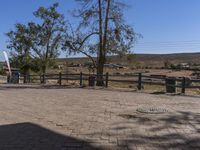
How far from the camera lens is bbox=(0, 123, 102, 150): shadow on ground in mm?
6805


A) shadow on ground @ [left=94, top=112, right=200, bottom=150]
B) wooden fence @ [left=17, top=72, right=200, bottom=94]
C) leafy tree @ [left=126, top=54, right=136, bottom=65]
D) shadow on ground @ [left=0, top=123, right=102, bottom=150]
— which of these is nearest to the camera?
shadow on ground @ [left=0, top=123, right=102, bottom=150]

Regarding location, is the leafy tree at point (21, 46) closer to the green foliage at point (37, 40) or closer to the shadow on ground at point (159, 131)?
the green foliage at point (37, 40)

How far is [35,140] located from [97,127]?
5.62 ft

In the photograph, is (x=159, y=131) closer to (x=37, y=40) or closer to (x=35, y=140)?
(x=35, y=140)

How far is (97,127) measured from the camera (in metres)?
8.56

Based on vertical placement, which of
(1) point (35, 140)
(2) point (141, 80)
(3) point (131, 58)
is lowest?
(1) point (35, 140)

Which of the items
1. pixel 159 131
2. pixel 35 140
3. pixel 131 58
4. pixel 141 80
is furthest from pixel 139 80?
pixel 35 140

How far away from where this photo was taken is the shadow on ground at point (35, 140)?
22.3 feet

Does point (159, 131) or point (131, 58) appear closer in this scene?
point (159, 131)

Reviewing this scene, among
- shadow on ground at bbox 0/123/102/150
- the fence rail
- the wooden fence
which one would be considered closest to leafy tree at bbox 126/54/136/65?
the fence rail

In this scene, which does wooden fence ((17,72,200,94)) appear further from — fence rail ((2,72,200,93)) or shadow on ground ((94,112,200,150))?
shadow on ground ((94,112,200,150))

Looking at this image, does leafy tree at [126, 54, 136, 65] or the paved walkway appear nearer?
the paved walkway

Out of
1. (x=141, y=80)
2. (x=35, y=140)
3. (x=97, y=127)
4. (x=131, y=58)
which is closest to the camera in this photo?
(x=35, y=140)

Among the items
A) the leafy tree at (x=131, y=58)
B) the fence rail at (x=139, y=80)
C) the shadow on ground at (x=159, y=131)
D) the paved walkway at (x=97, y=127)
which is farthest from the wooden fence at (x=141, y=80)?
the shadow on ground at (x=159, y=131)
